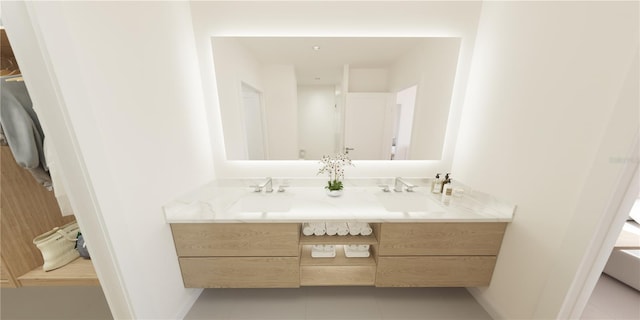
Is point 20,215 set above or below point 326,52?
below

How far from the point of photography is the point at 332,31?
4.46 feet

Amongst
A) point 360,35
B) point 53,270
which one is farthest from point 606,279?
point 53,270

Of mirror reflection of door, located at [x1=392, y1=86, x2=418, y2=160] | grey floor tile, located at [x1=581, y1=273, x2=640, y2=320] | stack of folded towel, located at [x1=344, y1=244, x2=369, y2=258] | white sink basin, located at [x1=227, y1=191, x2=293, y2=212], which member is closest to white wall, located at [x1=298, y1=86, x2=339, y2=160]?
white sink basin, located at [x1=227, y1=191, x2=293, y2=212]

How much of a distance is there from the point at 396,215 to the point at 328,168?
2.22ft

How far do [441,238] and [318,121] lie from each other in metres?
1.27

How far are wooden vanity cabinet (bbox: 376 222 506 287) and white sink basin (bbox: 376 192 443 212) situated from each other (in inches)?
10.3

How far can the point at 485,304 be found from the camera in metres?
1.32

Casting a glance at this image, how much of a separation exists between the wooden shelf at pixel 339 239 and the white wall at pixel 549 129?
846 millimetres

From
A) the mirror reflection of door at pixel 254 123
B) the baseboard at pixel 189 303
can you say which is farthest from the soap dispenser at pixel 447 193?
the baseboard at pixel 189 303

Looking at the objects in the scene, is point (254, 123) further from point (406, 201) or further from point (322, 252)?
point (406, 201)

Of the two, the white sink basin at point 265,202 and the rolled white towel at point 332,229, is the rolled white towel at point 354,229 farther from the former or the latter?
the white sink basin at point 265,202

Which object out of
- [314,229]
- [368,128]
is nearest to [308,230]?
[314,229]

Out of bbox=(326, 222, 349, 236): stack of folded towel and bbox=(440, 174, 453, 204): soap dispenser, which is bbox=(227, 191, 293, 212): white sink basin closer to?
bbox=(326, 222, 349, 236): stack of folded towel

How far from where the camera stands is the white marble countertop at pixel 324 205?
44.9 inches
